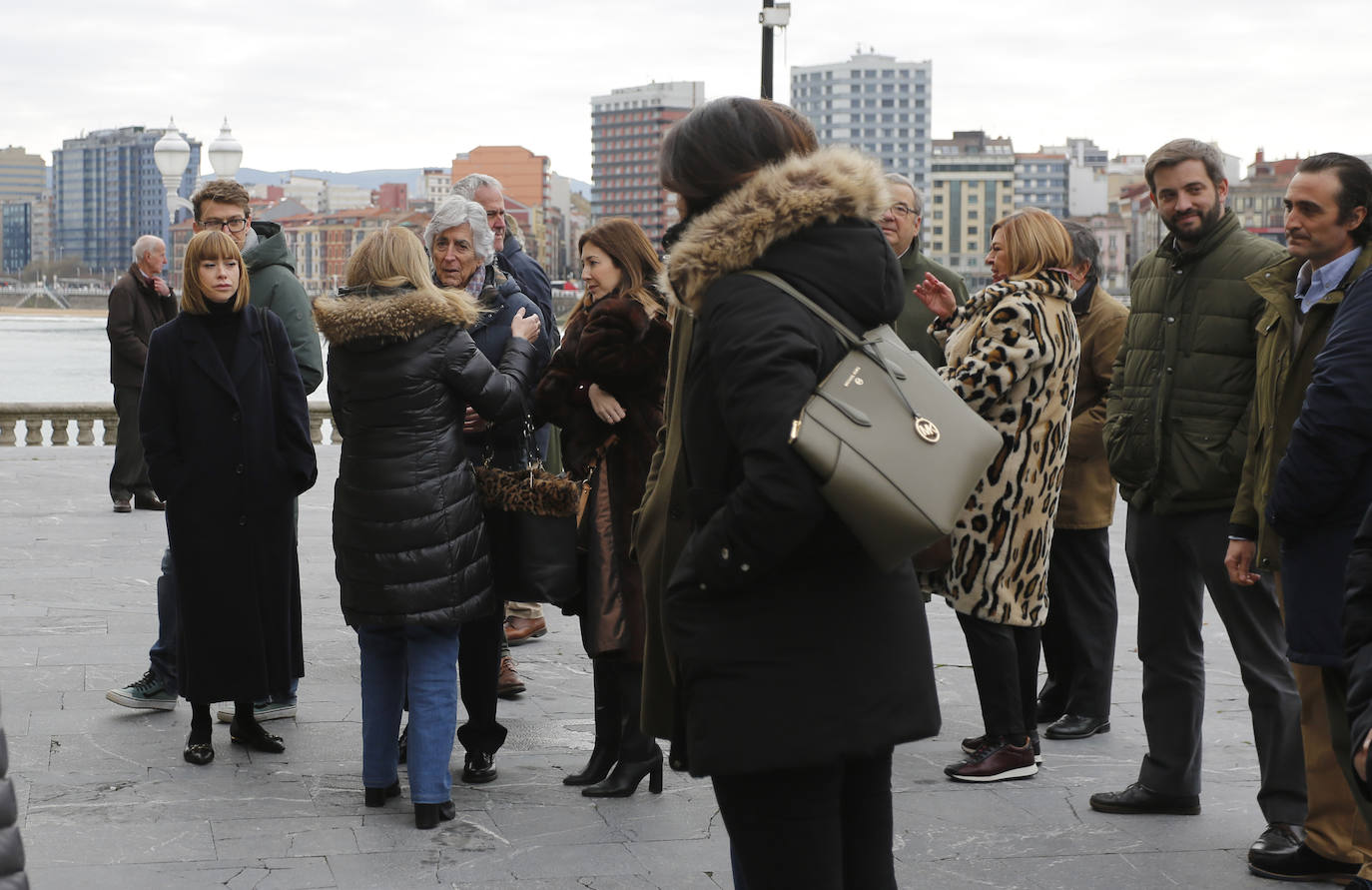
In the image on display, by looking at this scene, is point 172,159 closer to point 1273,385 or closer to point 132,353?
point 132,353

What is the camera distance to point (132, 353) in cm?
1113

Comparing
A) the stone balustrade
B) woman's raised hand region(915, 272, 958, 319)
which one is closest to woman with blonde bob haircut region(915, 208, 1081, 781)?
woman's raised hand region(915, 272, 958, 319)

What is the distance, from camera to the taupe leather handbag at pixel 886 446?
91.1 inches

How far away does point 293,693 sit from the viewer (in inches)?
215

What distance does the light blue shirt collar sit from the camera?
3.81 meters

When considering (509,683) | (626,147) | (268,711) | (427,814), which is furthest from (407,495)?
(626,147)

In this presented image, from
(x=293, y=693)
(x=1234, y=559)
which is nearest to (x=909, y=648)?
(x=1234, y=559)

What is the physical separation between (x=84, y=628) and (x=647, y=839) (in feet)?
12.5

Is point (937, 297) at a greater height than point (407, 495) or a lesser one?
greater

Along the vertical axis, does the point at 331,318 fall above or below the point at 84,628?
above

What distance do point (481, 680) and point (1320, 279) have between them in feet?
8.74

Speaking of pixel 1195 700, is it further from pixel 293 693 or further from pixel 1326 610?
pixel 293 693

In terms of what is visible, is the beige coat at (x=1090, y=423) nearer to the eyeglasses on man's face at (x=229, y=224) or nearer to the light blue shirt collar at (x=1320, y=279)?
the light blue shirt collar at (x=1320, y=279)

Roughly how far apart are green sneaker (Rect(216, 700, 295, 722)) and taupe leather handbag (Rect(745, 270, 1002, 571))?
3.57 metres
